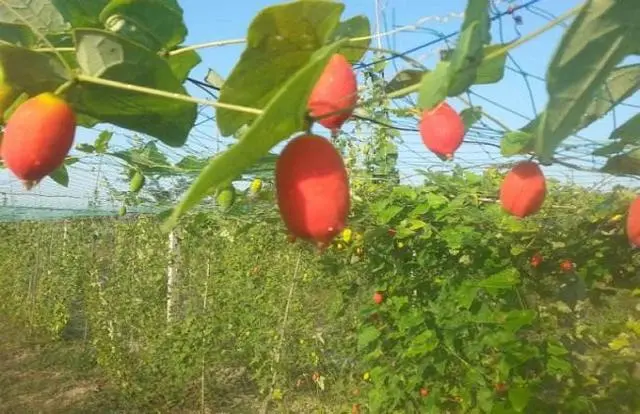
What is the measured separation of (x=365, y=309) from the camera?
10.5 ft

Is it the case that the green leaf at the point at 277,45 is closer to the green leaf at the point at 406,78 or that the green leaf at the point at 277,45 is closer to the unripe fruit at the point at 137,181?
the green leaf at the point at 406,78

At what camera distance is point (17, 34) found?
0.79 meters

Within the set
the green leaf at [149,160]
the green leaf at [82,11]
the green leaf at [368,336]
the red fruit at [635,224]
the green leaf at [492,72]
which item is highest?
the green leaf at [82,11]

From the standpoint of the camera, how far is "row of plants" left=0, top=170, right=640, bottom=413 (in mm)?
2332

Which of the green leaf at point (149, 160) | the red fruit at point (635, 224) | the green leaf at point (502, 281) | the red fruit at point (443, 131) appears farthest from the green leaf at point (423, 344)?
the red fruit at point (443, 131)

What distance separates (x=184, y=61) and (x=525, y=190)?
45 centimetres

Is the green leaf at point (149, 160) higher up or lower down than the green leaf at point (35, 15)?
lower down

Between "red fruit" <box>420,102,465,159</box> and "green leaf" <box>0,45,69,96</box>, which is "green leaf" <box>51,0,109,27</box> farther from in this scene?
"red fruit" <box>420,102,465,159</box>

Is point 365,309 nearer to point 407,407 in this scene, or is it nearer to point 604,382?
point 407,407

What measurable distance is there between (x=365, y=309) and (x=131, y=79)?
8.61ft

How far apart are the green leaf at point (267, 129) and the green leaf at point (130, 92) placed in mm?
201

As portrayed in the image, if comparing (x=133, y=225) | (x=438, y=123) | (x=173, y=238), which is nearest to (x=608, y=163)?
(x=438, y=123)

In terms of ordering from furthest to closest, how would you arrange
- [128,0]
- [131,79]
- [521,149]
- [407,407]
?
[407,407]
[521,149]
[128,0]
[131,79]

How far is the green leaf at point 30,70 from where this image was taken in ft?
1.99
